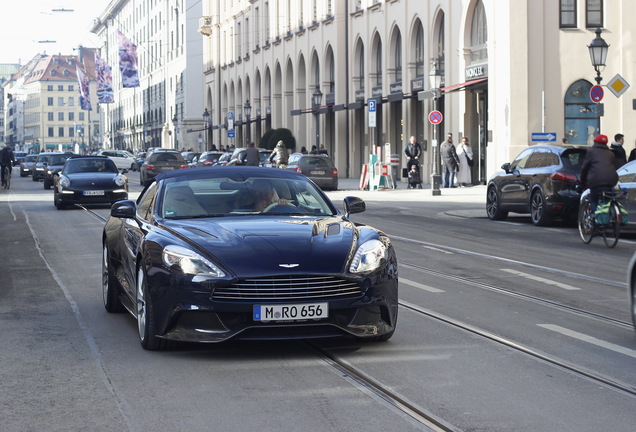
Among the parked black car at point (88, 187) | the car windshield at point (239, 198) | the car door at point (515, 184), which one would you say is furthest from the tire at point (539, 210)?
the car windshield at point (239, 198)

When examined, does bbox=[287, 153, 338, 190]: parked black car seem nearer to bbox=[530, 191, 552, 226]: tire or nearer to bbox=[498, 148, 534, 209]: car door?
bbox=[498, 148, 534, 209]: car door

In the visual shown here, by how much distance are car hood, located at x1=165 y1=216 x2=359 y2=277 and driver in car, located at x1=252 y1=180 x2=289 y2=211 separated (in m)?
0.42

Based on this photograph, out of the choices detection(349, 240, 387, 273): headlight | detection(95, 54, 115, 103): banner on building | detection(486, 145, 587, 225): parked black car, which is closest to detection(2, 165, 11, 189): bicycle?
detection(486, 145, 587, 225): parked black car

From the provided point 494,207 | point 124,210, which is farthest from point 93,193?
point 124,210

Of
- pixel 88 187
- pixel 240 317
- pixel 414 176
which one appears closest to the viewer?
pixel 240 317

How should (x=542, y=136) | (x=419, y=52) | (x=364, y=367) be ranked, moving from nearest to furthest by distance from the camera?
(x=364, y=367) < (x=542, y=136) < (x=419, y=52)

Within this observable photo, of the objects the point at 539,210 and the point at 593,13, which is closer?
the point at 539,210

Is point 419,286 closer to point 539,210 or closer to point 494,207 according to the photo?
point 539,210

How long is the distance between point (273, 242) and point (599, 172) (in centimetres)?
1130

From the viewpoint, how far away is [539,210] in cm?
2223

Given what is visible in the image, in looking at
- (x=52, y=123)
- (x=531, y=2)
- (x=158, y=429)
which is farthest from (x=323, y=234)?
(x=52, y=123)

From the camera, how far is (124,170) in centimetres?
3119

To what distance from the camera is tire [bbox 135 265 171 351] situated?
760 centimetres

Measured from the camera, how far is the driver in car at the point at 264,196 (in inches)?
345
